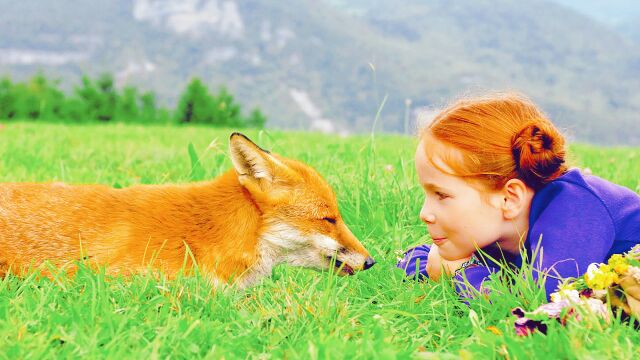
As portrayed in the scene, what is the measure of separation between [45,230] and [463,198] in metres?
2.37

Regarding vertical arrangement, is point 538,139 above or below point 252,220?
above

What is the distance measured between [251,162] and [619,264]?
1.98 meters

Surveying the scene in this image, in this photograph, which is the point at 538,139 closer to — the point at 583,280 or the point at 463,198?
the point at 463,198

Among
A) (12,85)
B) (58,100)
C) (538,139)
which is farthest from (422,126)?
(58,100)

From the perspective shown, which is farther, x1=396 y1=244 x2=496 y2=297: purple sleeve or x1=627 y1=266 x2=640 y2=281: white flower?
x1=396 y1=244 x2=496 y2=297: purple sleeve

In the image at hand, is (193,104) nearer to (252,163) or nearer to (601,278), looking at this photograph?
(252,163)

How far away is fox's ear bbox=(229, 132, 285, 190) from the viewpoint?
12.0 ft

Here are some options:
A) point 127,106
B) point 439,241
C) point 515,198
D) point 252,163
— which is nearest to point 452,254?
point 439,241

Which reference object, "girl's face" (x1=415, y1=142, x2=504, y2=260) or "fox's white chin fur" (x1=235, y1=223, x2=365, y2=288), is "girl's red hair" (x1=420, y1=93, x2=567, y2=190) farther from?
"fox's white chin fur" (x1=235, y1=223, x2=365, y2=288)

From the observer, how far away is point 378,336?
114 inches

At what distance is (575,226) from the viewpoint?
10.8 feet

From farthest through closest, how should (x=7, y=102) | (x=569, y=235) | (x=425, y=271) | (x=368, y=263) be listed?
(x=7, y=102), (x=425, y=271), (x=368, y=263), (x=569, y=235)

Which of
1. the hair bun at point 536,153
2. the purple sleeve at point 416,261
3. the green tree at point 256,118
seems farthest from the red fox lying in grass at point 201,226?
the green tree at point 256,118

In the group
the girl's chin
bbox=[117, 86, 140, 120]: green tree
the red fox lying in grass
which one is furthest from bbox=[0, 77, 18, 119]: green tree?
the girl's chin
